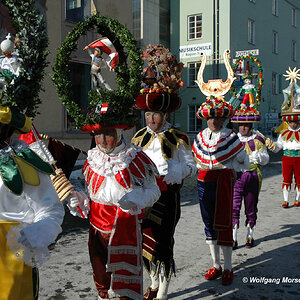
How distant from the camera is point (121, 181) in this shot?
10.3ft

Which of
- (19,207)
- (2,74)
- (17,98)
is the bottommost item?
(19,207)

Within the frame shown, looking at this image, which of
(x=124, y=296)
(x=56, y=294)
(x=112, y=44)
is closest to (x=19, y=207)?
(x=124, y=296)

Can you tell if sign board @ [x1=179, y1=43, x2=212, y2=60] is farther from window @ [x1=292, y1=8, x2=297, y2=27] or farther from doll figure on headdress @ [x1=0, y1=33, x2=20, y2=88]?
doll figure on headdress @ [x1=0, y1=33, x2=20, y2=88]

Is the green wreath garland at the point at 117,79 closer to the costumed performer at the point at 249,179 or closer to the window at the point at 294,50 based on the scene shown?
the costumed performer at the point at 249,179

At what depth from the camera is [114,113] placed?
10.0ft

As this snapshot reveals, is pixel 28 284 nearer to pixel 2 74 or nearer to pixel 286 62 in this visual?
pixel 2 74

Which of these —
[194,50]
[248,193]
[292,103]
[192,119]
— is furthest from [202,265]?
[194,50]

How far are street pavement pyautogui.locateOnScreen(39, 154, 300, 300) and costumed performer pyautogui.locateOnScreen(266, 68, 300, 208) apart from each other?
1.46m

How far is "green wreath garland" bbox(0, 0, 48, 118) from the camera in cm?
225

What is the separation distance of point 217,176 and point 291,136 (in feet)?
15.4

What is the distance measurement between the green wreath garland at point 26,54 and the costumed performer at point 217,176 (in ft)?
9.61

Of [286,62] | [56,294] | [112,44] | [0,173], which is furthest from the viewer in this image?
[286,62]

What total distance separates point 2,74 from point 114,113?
979 mm

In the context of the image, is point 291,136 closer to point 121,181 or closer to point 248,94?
point 248,94
